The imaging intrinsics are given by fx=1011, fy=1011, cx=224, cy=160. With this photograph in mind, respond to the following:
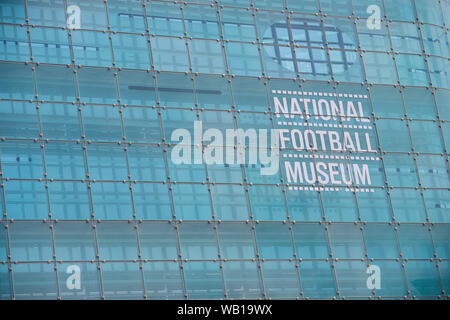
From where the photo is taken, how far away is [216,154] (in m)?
26.7

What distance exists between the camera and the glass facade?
81.5 feet

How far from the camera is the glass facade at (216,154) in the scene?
2484cm

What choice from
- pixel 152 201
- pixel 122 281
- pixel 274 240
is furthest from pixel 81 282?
pixel 274 240

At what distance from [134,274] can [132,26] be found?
270 inches

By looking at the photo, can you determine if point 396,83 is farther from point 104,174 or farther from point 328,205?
point 104,174

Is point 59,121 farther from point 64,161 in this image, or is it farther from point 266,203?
point 266,203

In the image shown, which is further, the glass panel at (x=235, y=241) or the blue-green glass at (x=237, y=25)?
the blue-green glass at (x=237, y=25)

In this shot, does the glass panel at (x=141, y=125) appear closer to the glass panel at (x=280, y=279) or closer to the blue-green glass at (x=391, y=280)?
the glass panel at (x=280, y=279)

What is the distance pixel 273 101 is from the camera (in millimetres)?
27750

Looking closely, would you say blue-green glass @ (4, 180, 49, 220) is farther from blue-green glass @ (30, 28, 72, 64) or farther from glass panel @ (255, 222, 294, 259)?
glass panel @ (255, 222, 294, 259)

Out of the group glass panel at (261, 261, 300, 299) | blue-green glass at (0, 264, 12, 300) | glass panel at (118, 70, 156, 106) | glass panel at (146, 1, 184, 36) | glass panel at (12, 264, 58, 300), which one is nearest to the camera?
blue-green glass at (0, 264, 12, 300)

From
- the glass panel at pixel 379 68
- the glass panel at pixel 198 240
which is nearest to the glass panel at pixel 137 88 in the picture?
the glass panel at pixel 198 240

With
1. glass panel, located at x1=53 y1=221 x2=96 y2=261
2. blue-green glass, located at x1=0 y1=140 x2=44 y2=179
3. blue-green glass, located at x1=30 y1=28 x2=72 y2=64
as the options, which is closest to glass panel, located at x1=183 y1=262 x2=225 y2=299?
glass panel, located at x1=53 y1=221 x2=96 y2=261
